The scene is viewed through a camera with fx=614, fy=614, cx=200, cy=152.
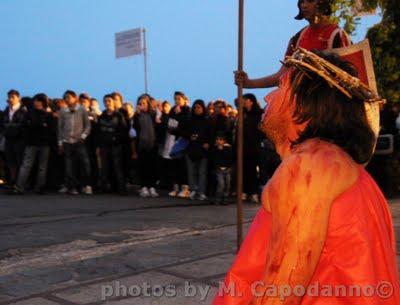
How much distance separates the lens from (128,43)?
627 inches

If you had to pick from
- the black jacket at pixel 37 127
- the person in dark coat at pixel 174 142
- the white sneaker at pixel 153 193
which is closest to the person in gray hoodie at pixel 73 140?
the black jacket at pixel 37 127

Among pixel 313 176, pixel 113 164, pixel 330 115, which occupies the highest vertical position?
pixel 330 115

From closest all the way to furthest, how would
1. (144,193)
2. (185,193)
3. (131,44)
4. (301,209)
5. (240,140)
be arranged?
(301,209)
(240,140)
(185,193)
(144,193)
(131,44)

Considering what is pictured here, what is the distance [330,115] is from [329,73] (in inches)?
3.9

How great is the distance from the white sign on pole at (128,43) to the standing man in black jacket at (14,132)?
5.26m

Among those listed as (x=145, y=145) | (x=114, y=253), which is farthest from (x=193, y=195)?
(x=114, y=253)

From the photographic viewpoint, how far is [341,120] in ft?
4.77

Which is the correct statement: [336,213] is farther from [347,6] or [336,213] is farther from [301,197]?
[347,6]

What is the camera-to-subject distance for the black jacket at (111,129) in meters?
10.4

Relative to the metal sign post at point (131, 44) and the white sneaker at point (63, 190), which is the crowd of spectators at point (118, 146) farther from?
the metal sign post at point (131, 44)

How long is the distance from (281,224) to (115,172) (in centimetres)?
944

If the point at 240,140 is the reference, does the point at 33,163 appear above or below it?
below

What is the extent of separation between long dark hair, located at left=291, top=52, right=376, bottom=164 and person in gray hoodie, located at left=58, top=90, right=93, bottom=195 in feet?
30.3

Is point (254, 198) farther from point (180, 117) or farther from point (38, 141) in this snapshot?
point (38, 141)
